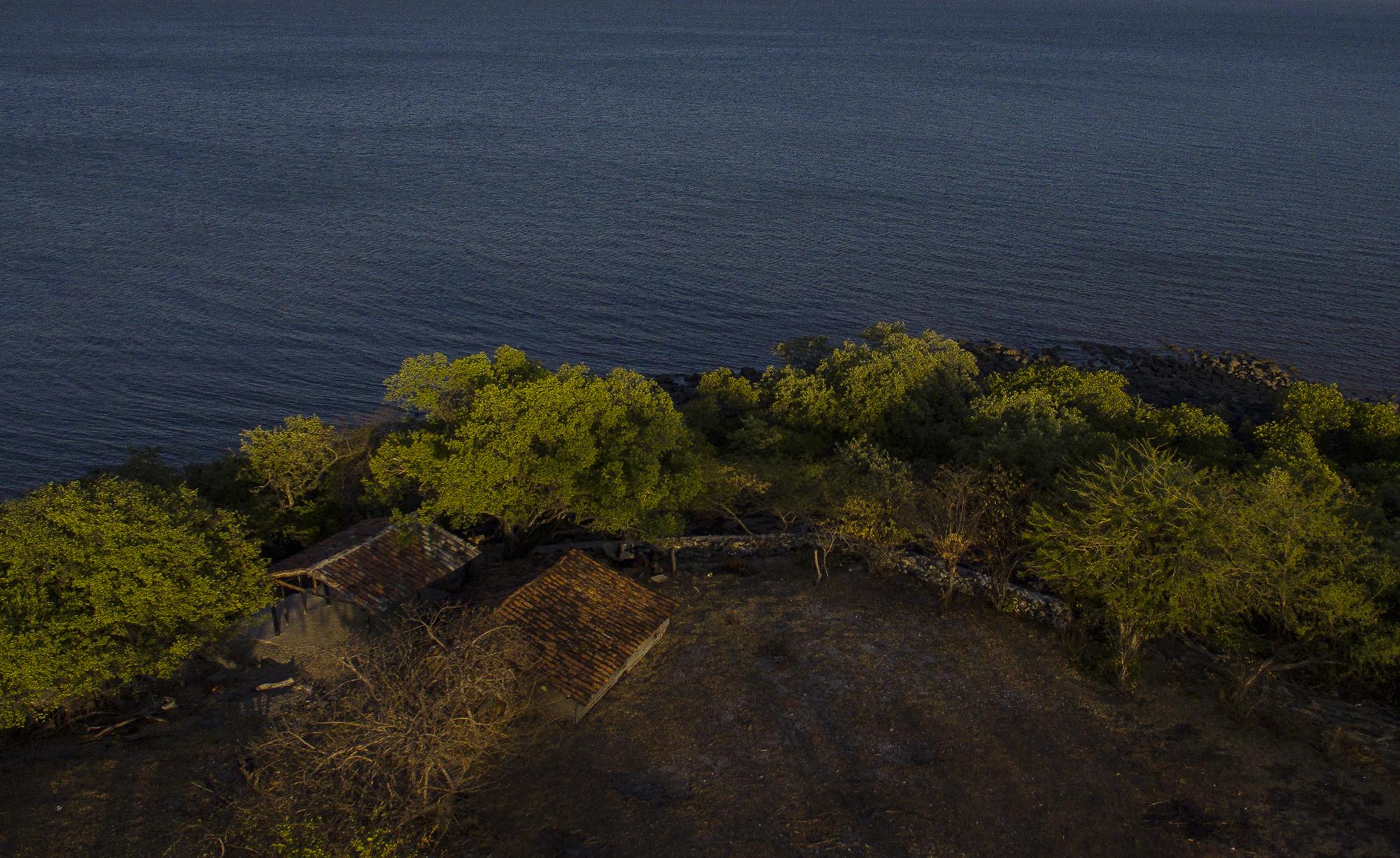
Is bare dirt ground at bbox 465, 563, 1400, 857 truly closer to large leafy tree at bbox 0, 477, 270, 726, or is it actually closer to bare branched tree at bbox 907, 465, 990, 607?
bare branched tree at bbox 907, 465, 990, 607

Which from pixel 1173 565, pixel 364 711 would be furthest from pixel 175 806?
pixel 1173 565

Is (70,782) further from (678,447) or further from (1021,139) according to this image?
(1021,139)

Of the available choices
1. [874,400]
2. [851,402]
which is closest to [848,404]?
[851,402]

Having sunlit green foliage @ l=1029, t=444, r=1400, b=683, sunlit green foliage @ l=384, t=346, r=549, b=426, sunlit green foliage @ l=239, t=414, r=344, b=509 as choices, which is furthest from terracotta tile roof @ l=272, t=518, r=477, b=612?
sunlit green foliage @ l=1029, t=444, r=1400, b=683

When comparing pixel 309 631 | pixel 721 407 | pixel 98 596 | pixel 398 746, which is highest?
pixel 98 596

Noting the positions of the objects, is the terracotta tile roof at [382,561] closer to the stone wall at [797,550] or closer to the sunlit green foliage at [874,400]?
the stone wall at [797,550]

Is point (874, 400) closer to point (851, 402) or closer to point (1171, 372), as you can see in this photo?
point (851, 402)

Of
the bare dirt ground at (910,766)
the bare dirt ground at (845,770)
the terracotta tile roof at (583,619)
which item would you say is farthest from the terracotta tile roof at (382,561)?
the bare dirt ground at (910,766)
